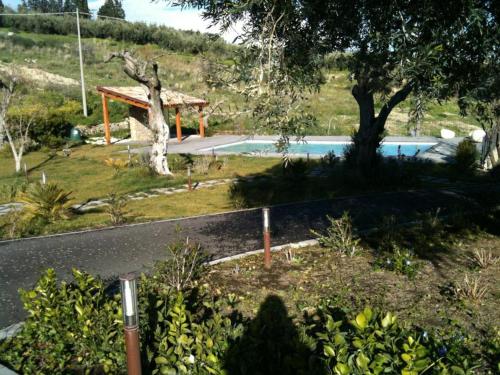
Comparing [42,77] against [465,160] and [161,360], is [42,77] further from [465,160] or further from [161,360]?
[161,360]

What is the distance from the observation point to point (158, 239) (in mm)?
9352

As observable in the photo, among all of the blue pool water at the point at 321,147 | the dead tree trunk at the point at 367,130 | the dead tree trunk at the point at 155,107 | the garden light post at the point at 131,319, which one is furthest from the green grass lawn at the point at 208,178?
the garden light post at the point at 131,319

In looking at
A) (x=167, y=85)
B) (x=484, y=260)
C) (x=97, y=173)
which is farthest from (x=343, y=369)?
(x=167, y=85)

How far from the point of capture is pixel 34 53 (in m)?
49.3

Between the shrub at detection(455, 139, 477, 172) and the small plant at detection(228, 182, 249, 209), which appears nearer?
the small plant at detection(228, 182, 249, 209)

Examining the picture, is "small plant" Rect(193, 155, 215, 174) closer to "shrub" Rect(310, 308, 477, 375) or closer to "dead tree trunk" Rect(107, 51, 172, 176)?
"dead tree trunk" Rect(107, 51, 172, 176)

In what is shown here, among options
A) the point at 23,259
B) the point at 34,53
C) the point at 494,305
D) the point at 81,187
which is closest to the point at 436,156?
the point at 81,187

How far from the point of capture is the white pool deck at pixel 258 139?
20.8 metres

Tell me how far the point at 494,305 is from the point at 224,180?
37.4ft

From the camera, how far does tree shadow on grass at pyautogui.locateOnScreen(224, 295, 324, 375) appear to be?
11.1 feet

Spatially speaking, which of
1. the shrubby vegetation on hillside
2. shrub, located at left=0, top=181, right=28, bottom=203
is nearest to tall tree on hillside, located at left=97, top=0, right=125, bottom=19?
the shrubby vegetation on hillside

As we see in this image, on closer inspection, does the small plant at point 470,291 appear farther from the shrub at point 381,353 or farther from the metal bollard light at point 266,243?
the metal bollard light at point 266,243

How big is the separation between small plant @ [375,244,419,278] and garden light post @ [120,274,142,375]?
4219 mm

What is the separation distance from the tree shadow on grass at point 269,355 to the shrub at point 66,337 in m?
1.15
